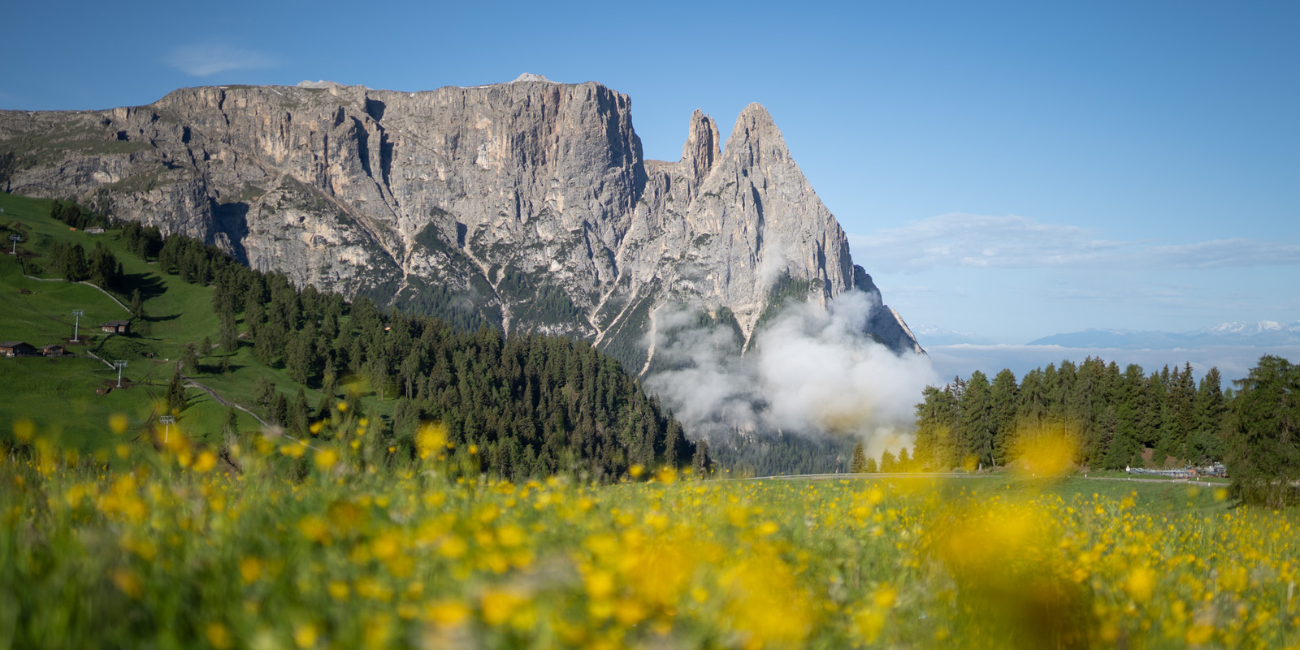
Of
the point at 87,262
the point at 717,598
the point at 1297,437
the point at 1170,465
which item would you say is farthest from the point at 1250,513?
the point at 87,262

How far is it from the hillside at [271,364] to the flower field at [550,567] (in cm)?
7568

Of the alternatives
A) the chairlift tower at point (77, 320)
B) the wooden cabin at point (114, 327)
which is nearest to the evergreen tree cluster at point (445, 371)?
the wooden cabin at point (114, 327)

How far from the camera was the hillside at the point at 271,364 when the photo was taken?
8556 cm

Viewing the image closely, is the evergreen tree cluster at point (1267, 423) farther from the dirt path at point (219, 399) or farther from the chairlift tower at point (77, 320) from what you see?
the chairlift tower at point (77, 320)

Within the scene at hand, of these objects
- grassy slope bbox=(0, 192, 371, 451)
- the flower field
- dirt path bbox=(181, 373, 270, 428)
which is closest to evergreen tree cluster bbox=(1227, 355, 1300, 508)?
the flower field

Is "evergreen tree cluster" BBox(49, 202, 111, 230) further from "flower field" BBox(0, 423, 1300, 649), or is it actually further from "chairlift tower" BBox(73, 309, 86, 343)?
"flower field" BBox(0, 423, 1300, 649)

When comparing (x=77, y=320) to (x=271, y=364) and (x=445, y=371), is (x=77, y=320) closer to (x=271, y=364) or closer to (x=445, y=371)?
(x=271, y=364)

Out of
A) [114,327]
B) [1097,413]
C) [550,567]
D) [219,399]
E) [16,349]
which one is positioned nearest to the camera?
[550,567]

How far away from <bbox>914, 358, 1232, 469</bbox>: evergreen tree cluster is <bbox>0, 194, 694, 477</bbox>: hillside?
41.2 m

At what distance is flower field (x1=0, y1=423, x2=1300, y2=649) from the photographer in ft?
10.6

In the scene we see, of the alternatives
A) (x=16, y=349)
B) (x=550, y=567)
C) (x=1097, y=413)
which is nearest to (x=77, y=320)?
(x=16, y=349)

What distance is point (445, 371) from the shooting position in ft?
375

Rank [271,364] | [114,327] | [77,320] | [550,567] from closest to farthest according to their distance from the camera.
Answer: [550,567] → [77,320] → [271,364] → [114,327]

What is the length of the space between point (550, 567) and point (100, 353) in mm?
123625
